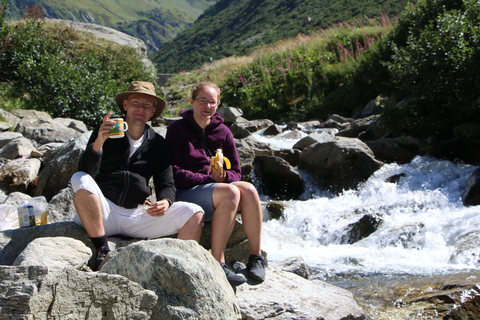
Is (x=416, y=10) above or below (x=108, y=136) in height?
above

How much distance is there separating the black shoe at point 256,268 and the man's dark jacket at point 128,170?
864 mm

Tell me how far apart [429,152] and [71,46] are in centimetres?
1398

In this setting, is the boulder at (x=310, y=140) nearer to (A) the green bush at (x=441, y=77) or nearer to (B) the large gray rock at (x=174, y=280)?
(A) the green bush at (x=441, y=77)

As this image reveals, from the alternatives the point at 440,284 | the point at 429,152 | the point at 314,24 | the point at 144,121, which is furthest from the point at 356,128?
the point at 314,24

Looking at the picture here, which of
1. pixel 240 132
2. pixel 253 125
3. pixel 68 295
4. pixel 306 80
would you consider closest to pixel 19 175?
pixel 68 295

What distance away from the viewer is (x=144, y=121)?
165 inches

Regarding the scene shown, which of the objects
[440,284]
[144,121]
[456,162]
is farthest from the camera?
[456,162]

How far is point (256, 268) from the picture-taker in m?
3.74

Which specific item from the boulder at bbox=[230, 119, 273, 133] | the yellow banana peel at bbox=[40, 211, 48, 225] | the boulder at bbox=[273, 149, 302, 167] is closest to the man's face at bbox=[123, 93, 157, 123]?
the yellow banana peel at bbox=[40, 211, 48, 225]

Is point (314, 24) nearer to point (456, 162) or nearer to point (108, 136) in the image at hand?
point (456, 162)

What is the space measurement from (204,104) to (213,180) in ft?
2.45

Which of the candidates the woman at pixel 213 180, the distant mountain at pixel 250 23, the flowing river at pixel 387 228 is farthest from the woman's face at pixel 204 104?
the distant mountain at pixel 250 23

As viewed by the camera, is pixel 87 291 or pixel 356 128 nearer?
pixel 87 291

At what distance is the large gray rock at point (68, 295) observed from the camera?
2389 millimetres
